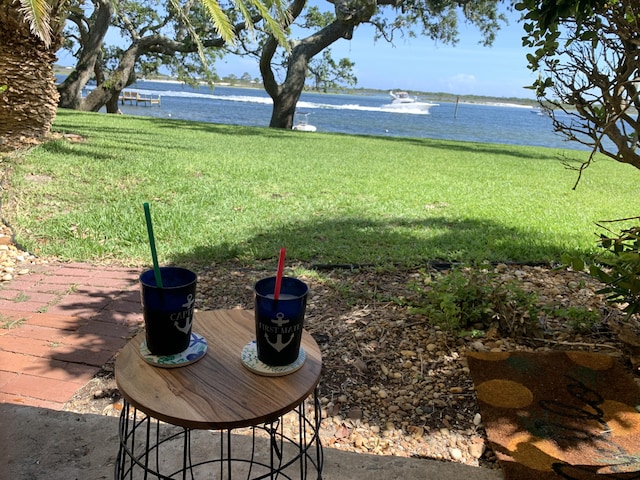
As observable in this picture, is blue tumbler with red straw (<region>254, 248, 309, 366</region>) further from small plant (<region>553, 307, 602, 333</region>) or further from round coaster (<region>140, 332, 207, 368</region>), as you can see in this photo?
small plant (<region>553, 307, 602, 333</region>)

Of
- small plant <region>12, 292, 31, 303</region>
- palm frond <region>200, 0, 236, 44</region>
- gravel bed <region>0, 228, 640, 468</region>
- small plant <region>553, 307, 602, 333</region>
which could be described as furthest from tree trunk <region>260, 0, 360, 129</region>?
small plant <region>553, 307, 602, 333</region>

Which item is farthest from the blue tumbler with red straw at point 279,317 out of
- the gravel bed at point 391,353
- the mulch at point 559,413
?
the mulch at point 559,413

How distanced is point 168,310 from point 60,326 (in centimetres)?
214

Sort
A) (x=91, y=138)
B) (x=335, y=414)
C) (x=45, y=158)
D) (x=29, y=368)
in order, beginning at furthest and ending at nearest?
(x=91, y=138) → (x=45, y=158) → (x=29, y=368) → (x=335, y=414)

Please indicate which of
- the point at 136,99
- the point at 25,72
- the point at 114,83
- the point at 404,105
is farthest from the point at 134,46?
the point at 404,105

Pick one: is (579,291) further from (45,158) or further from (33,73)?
(33,73)

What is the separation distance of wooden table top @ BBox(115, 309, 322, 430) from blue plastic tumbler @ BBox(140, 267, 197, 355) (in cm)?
6

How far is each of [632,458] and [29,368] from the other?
281cm

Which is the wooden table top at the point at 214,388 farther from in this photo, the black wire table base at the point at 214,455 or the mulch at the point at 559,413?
the mulch at the point at 559,413

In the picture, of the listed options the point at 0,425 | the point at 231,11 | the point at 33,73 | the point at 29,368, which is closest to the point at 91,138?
the point at 33,73

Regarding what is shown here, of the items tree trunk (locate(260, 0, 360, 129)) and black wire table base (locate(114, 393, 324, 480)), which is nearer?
black wire table base (locate(114, 393, 324, 480))

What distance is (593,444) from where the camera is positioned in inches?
79.7

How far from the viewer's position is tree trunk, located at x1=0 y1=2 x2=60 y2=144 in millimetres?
6309

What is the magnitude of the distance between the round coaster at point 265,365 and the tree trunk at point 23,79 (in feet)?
21.3
